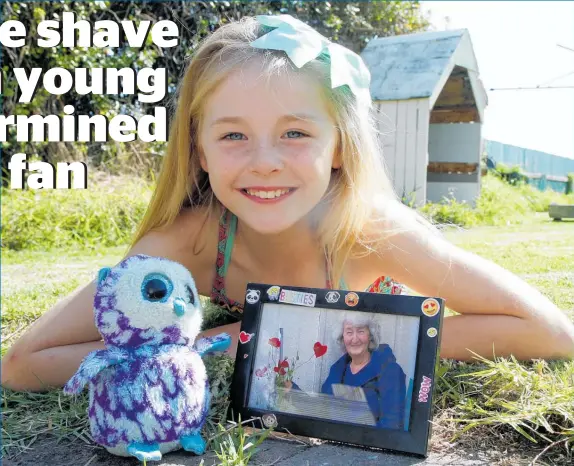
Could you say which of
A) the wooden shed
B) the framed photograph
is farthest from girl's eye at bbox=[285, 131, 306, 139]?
the wooden shed

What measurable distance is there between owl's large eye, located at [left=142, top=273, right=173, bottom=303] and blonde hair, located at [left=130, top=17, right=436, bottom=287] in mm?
566

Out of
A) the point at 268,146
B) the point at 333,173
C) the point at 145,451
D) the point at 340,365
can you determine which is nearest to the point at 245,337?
the point at 340,365

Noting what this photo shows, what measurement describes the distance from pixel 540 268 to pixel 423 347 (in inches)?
40.2

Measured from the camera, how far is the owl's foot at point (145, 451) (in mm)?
1021

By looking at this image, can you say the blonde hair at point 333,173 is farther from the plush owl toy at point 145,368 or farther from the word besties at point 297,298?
the plush owl toy at point 145,368

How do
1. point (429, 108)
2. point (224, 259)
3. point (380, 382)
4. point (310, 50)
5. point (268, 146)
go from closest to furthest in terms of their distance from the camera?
1. point (380, 382)
2. point (268, 146)
3. point (310, 50)
4. point (224, 259)
5. point (429, 108)

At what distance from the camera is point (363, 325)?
121 cm

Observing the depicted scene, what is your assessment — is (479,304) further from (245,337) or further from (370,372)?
(245,337)

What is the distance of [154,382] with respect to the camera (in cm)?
107

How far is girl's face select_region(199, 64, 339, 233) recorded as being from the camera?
4.54 ft

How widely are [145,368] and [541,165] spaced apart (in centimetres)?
130

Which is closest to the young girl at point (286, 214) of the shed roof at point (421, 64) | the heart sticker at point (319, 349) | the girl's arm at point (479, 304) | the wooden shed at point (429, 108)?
the girl's arm at point (479, 304)

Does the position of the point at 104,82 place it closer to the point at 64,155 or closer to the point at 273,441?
the point at 64,155

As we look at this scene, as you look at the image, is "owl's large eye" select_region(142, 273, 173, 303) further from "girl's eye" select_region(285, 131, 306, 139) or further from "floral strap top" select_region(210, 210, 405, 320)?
"floral strap top" select_region(210, 210, 405, 320)
